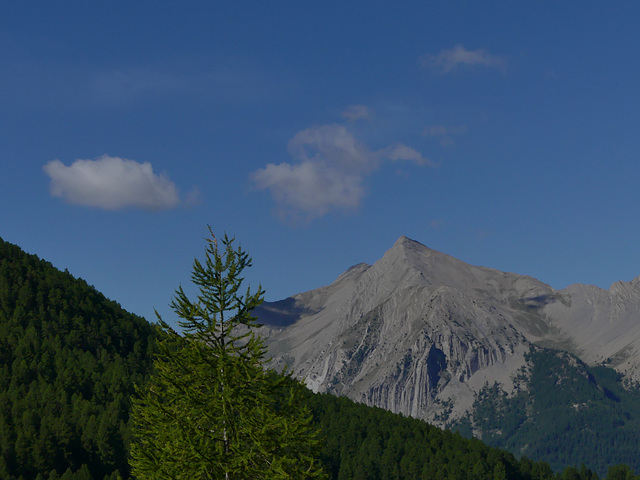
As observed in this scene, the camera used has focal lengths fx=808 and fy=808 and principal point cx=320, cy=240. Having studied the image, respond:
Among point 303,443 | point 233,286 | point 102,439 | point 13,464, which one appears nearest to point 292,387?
point 303,443

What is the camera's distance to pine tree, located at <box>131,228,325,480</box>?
41522mm

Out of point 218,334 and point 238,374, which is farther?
point 218,334

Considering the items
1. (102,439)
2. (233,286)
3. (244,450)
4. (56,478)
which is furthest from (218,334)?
(102,439)

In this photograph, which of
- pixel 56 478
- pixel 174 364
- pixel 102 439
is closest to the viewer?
pixel 174 364

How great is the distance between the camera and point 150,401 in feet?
140

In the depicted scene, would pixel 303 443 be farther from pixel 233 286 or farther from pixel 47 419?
pixel 47 419

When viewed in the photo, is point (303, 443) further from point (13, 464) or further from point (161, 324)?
point (13, 464)

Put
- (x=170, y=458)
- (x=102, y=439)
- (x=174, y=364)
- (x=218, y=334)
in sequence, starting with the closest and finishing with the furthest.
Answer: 1. (x=170, y=458)
2. (x=174, y=364)
3. (x=218, y=334)
4. (x=102, y=439)

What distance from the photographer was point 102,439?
648ft

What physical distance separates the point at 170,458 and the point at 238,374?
18.3 feet

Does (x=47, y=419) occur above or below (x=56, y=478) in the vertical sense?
above

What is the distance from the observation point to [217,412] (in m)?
43.6

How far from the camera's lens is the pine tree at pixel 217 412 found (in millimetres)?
41522

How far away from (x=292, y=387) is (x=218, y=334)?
5.69m
